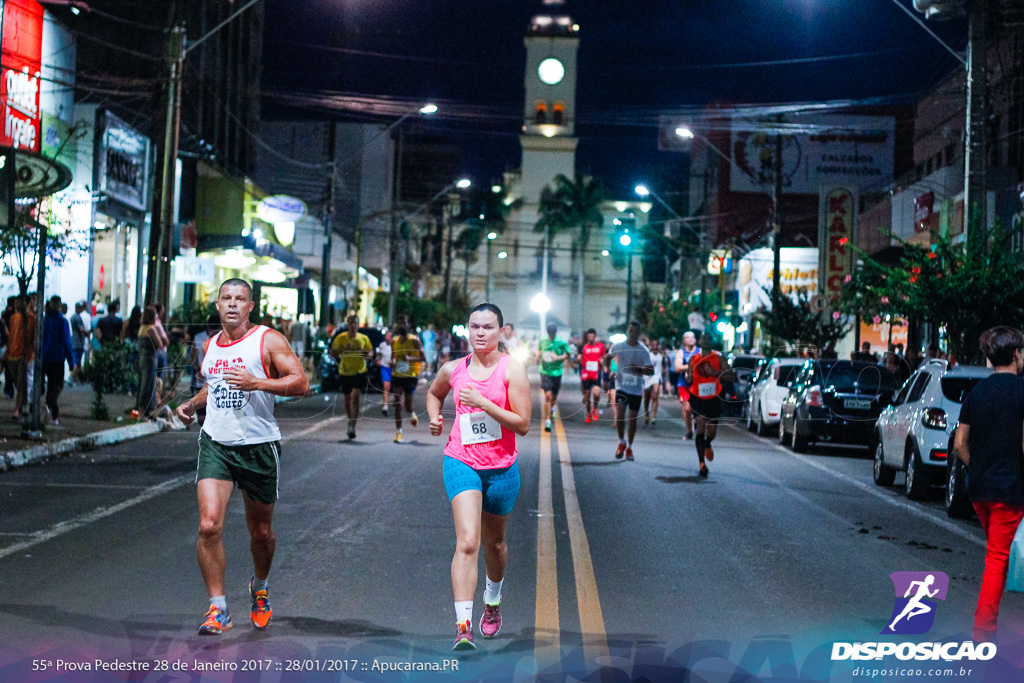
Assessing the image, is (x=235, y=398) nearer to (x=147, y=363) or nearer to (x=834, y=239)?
(x=147, y=363)

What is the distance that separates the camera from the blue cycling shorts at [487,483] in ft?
20.9

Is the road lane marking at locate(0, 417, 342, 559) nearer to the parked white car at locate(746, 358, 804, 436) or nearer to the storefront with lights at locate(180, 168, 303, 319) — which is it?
the parked white car at locate(746, 358, 804, 436)

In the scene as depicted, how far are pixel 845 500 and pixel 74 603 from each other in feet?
29.4

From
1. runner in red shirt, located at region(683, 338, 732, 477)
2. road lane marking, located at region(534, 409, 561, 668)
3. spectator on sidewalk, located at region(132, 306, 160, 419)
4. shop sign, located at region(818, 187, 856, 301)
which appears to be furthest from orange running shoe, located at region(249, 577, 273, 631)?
shop sign, located at region(818, 187, 856, 301)

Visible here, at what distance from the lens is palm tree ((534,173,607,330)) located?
300ft

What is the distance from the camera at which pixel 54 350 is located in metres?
17.7

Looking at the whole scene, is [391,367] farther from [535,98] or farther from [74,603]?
[535,98]

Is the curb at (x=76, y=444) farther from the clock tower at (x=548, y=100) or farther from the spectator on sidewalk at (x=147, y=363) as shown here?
the clock tower at (x=548, y=100)

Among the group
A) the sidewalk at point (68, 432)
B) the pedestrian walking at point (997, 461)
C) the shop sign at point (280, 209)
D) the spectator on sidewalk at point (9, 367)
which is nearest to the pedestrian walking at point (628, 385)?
the sidewalk at point (68, 432)

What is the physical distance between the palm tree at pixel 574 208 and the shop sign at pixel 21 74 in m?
66.6

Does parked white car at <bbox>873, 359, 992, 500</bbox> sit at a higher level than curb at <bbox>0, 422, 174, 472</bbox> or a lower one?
higher

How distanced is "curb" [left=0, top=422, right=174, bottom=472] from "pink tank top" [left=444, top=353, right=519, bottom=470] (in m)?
9.19

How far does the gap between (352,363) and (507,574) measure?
10.0 meters

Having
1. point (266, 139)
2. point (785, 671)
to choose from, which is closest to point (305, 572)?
point (785, 671)
